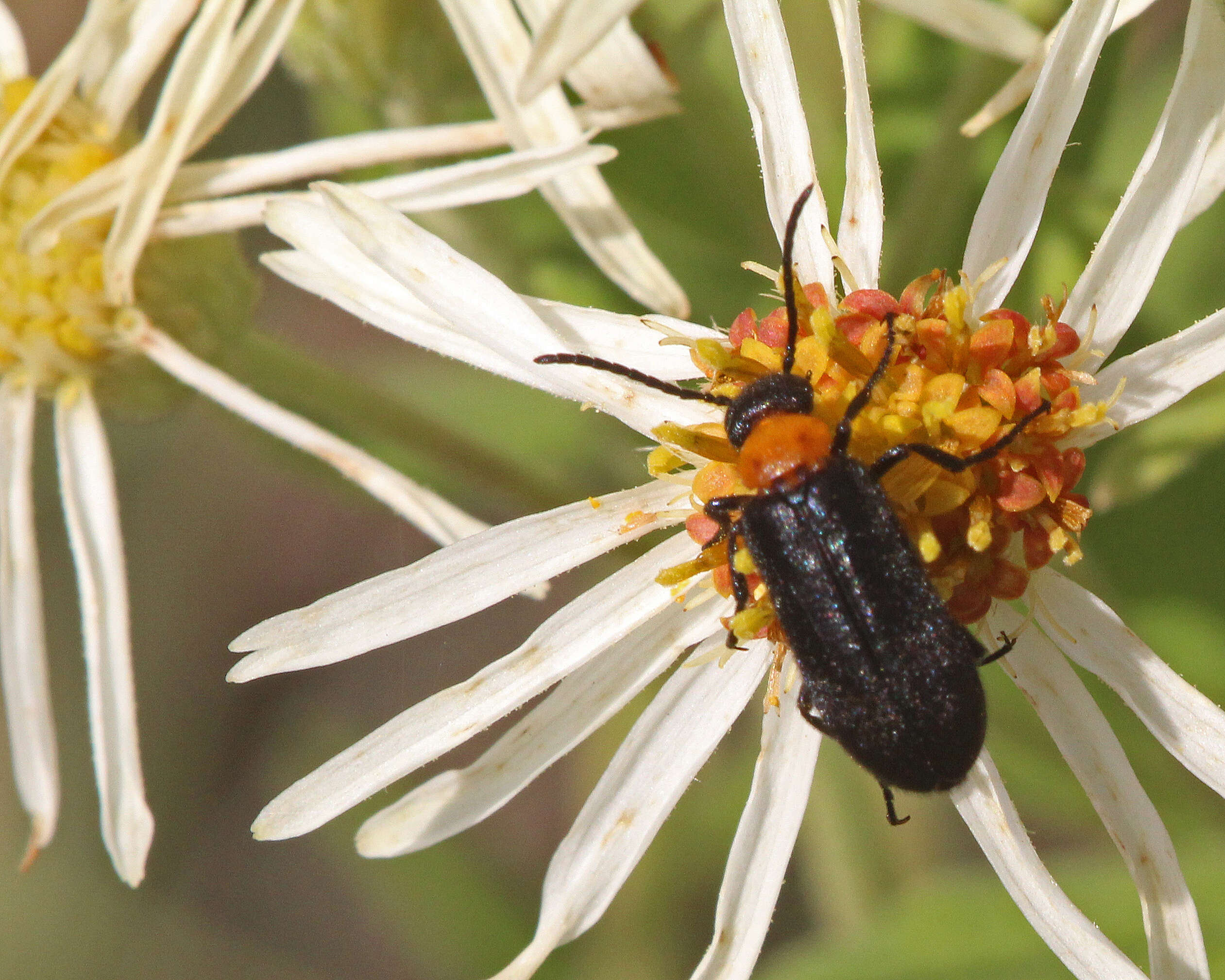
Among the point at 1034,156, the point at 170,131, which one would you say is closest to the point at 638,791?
the point at 1034,156

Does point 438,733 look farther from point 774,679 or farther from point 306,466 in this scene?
point 306,466

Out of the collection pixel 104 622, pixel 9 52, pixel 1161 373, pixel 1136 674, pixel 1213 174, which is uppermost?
pixel 9 52

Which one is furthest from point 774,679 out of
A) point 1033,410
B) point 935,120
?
point 935,120

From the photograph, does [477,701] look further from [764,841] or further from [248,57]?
[248,57]

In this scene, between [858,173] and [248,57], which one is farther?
[248,57]

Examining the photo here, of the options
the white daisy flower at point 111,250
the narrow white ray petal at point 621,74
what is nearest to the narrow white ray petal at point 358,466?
the white daisy flower at point 111,250

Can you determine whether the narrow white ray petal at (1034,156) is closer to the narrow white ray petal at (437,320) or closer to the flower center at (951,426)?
the flower center at (951,426)
